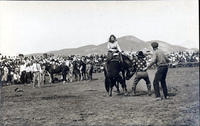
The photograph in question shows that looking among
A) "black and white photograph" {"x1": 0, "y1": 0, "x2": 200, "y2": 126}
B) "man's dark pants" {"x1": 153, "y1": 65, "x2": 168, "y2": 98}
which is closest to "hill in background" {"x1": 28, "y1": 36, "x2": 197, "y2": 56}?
"black and white photograph" {"x1": 0, "y1": 0, "x2": 200, "y2": 126}

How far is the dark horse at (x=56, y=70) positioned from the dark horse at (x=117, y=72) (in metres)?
0.97

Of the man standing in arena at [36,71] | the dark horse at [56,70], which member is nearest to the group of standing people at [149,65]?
the dark horse at [56,70]

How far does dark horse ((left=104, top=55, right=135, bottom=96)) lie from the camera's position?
628 cm

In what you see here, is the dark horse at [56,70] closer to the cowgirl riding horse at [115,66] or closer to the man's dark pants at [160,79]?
the cowgirl riding horse at [115,66]

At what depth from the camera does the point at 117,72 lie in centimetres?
634

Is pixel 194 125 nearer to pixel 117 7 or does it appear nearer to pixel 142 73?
pixel 142 73

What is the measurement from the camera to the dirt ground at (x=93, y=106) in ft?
18.3

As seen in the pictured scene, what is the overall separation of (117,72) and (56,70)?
51.3 inches

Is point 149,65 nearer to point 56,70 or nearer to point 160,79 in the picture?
point 160,79

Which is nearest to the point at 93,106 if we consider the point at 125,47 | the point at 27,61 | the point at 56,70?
the point at 125,47

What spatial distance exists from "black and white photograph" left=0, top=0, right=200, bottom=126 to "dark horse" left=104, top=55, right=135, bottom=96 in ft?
0.06

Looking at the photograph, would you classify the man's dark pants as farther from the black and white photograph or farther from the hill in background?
the hill in background

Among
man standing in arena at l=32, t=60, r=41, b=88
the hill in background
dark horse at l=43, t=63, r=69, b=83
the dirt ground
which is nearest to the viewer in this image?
the dirt ground

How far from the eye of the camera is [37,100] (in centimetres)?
601
